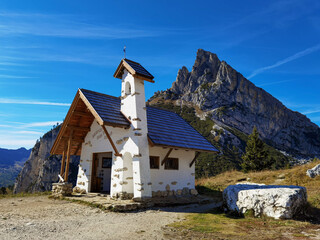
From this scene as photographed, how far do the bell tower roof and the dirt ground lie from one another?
22.0 feet

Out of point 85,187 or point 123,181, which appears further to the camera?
point 85,187

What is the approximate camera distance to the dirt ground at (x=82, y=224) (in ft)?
19.2

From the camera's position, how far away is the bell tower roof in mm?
11902

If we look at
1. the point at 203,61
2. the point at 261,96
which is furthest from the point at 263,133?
the point at 203,61

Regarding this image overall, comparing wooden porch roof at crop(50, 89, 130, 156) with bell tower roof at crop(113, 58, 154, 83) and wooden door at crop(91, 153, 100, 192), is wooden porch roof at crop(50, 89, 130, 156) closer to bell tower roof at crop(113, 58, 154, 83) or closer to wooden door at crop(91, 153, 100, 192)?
→ wooden door at crop(91, 153, 100, 192)

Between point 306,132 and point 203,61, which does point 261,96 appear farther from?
point 203,61

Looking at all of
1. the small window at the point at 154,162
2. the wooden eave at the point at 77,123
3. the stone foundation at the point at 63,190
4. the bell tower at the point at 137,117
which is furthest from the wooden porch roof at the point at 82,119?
the small window at the point at 154,162

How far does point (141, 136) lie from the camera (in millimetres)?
11438

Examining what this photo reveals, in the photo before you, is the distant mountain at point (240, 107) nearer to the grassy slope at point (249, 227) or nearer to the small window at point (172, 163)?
the small window at point (172, 163)

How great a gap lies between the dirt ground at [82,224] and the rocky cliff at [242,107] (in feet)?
284

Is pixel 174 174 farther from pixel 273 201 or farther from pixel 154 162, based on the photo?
pixel 273 201

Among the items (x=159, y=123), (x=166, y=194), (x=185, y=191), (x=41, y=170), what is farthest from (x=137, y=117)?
(x=41, y=170)

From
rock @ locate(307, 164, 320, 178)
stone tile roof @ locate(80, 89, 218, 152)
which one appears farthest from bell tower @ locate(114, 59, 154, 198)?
rock @ locate(307, 164, 320, 178)

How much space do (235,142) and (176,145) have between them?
223 ft
